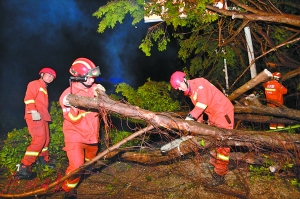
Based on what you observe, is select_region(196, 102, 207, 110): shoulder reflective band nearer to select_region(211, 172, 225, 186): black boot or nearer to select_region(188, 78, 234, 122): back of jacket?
select_region(188, 78, 234, 122): back of jacket

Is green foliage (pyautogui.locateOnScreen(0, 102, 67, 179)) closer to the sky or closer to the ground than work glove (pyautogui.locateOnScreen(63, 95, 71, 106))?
closer to the ground

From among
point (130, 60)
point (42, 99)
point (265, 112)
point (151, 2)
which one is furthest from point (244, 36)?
point (130, 60)

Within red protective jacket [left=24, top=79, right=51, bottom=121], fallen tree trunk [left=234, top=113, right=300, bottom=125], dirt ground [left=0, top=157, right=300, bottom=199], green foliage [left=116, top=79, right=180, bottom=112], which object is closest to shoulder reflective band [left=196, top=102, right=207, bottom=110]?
dirt ground [left=0, top=157, right=300, bottom=199]

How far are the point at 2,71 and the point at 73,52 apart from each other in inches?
206

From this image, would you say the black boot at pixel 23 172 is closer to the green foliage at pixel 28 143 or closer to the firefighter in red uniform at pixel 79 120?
the green foliage at pixel 28 143

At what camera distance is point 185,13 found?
4.98 metres

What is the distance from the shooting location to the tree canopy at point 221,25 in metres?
4.91

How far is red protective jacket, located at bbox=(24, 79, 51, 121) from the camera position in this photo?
488 centimetres

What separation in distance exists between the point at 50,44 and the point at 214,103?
15.5 m

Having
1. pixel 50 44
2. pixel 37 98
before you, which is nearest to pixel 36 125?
pixel 37 98

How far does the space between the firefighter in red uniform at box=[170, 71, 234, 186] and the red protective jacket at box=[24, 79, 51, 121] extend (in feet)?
9.23

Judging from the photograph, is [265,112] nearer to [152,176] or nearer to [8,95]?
[152,176]

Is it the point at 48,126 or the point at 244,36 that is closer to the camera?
the point at 48,126

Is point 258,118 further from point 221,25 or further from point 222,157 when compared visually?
point 221,25
